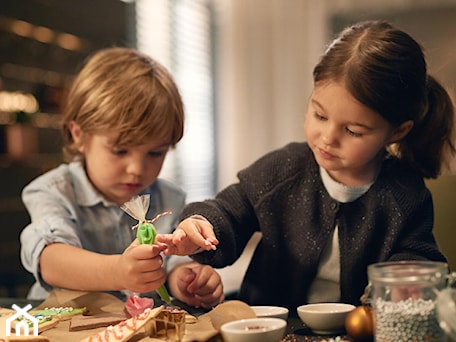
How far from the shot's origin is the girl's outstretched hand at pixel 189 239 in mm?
1034

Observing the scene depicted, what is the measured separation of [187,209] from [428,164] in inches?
18.5

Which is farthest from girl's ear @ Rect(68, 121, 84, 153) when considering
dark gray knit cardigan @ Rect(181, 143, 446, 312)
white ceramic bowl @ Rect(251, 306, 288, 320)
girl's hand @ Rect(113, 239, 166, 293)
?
white ceramic bowl @ Rect(251, 306, 288, 320)

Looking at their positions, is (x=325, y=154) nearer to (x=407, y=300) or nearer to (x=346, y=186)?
(x=346, y=186)

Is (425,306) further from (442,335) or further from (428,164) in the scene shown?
(428,164)

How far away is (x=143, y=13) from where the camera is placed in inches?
175

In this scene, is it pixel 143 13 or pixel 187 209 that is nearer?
pixel 187 209

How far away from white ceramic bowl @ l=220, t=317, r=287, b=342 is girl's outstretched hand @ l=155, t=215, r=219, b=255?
0.18 m

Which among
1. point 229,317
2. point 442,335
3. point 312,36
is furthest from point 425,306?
point 312,36

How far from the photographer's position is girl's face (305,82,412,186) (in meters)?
1.17

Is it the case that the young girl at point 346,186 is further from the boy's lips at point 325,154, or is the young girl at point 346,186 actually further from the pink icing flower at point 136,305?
the pink icing flower at point 136,305

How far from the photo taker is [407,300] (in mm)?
765

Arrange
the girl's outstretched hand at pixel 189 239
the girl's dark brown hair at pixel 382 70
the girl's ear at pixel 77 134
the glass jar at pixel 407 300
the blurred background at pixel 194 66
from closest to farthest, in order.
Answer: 1. the glass jar at pixel 407 300
2. the girl's outstretched hand at pixel 189 239
3. the girl's dark brown hair at pixel 382 70
4. the girl's ear at pixel 77 134
5. the blurred background at pixel 194 66

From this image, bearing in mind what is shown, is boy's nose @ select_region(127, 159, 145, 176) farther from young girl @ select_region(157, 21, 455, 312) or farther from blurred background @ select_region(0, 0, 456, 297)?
blurred background @ select_region(0, 0, 456, 297)

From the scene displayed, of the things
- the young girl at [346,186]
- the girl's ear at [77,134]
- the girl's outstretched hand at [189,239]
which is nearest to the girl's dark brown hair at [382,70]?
the young girl at [346,186]
